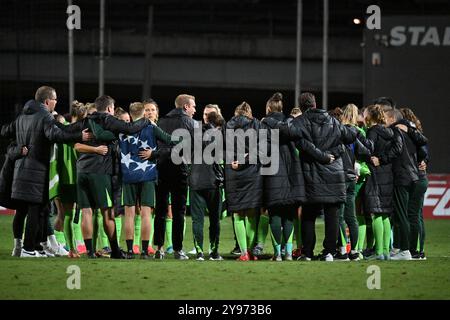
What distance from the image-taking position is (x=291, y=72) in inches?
1900

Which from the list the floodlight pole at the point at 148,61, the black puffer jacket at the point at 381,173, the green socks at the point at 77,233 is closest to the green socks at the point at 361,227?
the black puffer jacket at the point at 381,173

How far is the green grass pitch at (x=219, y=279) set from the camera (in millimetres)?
11336

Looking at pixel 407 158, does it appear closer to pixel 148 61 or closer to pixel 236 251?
pixel 236 251

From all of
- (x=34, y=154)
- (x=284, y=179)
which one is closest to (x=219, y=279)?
(x=284, y=179)

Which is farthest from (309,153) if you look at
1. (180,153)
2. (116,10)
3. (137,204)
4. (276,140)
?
(116,10)

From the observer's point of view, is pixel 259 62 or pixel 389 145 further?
pixel 259 62

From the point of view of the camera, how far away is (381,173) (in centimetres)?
1530

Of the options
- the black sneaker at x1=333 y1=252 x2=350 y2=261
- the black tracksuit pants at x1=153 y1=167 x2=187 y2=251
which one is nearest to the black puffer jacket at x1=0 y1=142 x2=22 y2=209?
the black tracksuit pants at x1=153 y1=167 x2=187 y2=251

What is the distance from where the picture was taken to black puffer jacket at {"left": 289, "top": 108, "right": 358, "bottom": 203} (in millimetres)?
14539

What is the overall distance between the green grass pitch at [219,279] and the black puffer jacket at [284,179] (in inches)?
32.6

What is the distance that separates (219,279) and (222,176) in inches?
123
